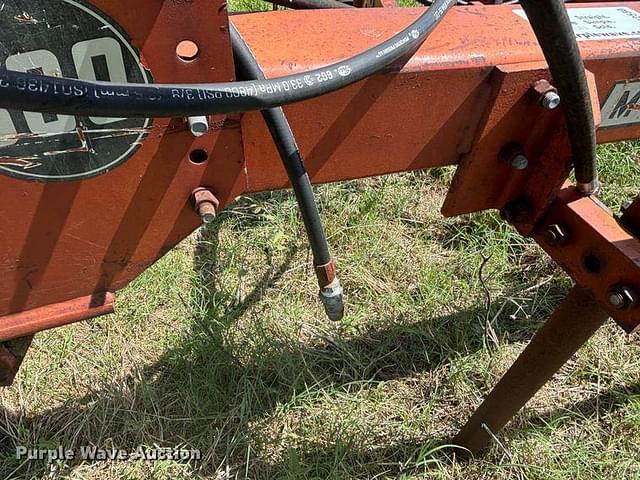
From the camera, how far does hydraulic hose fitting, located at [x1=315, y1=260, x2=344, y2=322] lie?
87 cm

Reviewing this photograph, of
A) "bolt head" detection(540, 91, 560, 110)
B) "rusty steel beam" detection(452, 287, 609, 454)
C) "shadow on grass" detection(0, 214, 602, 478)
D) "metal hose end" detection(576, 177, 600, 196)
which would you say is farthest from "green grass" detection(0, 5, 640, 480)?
"bolt head" detection(540, 91, 560, 110)

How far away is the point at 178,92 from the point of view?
0.55m

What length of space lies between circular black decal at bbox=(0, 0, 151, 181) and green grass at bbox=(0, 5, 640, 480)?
108 centimetres

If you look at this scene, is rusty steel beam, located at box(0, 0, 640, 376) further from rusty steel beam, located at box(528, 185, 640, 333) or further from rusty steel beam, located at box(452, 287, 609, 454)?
rusty steel beam, located at box(452, 287, 609, 454)

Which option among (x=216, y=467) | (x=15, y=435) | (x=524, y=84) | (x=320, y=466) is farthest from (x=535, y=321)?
(x=15, y=435)

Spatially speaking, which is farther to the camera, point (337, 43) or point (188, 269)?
point (188, 269)

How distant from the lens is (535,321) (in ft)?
6.32

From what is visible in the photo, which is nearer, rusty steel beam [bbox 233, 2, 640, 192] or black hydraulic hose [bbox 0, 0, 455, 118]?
black hydraulic hose [bbox 0, 0, 455, 118]

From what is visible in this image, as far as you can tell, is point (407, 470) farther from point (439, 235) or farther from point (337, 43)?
point (337, 43)

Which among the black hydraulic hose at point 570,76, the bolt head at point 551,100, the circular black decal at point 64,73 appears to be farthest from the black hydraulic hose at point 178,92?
the bolt head at point 551,100

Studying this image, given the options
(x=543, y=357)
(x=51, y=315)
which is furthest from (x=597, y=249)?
(x=51, y=315)

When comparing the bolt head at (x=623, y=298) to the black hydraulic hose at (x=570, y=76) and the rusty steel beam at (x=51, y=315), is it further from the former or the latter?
the rusty steel beam at (x=51, y=315)

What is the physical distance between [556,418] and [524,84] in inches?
45.1

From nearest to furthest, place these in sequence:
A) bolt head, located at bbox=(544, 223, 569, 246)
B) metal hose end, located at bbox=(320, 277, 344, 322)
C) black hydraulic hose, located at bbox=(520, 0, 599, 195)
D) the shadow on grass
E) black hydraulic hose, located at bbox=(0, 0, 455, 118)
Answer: black hydraulic hose, located at bbox=(0, 0, 455, 118) < black hydraulic hose, located at bbox=(520, 0, 599, 195) < metal hose end, located at bbox=(320, 277, 344, 322) < bolt head, located at bbox=(544, 223, 569, 246) < the shadow on grass
